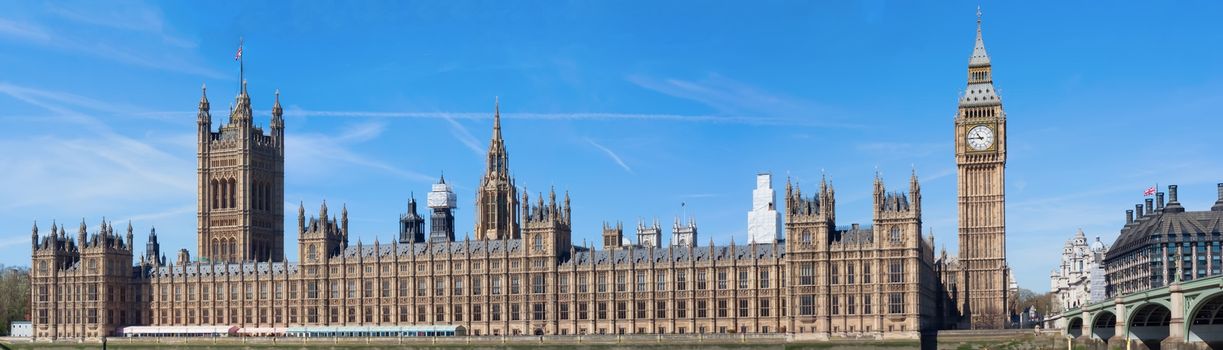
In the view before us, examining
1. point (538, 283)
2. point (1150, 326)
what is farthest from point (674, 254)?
point (1150, 326)

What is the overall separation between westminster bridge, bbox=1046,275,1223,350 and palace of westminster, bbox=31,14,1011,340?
17500mm

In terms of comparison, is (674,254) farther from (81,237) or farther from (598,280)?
(81,237)

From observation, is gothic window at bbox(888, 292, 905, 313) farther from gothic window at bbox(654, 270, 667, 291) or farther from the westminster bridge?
gothic window at bbox(654, 270, 667, 291)

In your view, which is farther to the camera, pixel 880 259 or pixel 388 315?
pixel 388 315

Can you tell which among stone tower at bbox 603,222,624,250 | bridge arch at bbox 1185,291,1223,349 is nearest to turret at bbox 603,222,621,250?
stone tower at bbox 603,222,624,250

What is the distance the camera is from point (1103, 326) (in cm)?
13375

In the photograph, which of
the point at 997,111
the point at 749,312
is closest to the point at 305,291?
the point at 749,312

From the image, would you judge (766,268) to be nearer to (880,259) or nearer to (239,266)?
(880,259)

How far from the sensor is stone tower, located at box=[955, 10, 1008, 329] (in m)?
163

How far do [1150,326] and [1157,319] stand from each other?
83 centimetres

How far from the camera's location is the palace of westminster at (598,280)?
149125 millimetres

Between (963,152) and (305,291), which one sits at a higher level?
(963,152)

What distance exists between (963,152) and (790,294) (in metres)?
28.2

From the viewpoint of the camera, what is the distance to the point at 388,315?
174m
